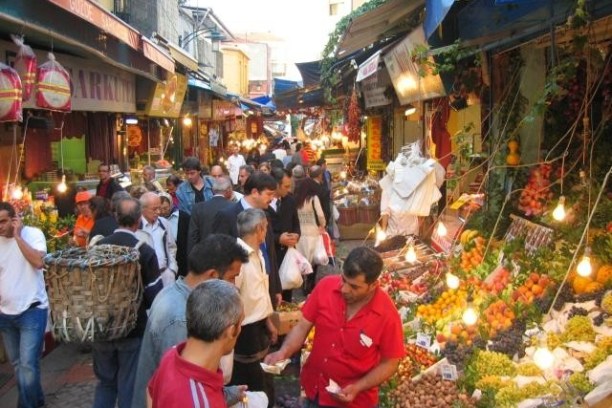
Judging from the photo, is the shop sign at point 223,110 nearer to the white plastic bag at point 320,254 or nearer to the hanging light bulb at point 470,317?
the white plastic bag at point 320,254

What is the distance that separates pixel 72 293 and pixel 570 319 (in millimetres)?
3664

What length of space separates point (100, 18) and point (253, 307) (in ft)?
14.5

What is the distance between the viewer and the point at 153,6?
17.6m

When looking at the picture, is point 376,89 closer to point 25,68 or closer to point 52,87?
point 52,87

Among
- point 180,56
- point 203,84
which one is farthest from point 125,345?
point 203,84

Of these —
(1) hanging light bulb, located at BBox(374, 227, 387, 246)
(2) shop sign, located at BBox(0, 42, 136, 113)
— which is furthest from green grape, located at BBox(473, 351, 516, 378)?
(2) shop sign, located at BBox(0, 42, 136, 113)

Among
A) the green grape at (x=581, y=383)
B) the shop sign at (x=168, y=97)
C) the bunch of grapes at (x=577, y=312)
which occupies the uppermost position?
the shop sign at (x=168, y=97)

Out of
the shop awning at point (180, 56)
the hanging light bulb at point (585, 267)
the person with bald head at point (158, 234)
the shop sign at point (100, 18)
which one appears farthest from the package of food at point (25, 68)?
the shop awning at point (180, 56)

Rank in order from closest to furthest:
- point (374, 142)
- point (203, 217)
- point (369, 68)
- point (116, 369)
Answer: point (116, 369) < point (203, 217) < point (369, 68) < point (374, 142)

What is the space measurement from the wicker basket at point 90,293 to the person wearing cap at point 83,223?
10.8ft

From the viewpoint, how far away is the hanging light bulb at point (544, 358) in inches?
181

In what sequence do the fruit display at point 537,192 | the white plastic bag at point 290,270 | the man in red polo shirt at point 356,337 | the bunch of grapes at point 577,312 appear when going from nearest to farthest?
the man in red polo shirt at point 356,337, the bunch of grapes at point 577,312, the white plastic bag at point 290,270, the fruit display at point 537,192

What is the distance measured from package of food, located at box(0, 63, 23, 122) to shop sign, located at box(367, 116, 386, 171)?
1171 cm

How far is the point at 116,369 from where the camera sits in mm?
4750
